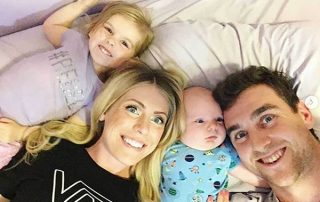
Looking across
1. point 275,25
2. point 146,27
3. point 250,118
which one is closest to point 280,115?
point 250,118

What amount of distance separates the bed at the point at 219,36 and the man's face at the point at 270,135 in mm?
113

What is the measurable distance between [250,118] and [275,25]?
334 mm


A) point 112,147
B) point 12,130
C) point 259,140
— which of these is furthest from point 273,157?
point 12,130

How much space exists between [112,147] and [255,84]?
425mm

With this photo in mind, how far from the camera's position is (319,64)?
1.55 m

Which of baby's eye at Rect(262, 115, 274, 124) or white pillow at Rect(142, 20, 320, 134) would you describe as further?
white pillow at Rect(142, 20, 320, 134)

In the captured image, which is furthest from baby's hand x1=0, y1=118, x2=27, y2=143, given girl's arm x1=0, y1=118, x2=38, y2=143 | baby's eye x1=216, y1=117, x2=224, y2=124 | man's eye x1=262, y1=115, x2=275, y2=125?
man's eye x1=262, y1=115, x2=275, y2=125

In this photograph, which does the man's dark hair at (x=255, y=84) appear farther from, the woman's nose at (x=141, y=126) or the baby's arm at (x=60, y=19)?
the baby's arm at (x=60, y=19)

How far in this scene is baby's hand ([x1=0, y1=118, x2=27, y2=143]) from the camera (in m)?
1.48

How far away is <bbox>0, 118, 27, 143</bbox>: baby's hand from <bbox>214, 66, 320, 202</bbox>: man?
544 millimetres

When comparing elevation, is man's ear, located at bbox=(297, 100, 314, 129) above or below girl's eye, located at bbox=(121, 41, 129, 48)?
below

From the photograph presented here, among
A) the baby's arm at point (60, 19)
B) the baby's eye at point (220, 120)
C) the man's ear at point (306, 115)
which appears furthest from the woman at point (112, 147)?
the man's ear at point (306, 115)

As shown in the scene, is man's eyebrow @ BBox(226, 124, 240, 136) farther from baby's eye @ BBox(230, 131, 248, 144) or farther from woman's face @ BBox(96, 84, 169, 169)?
woman's face @ BBox(96, 84, 169, 169)

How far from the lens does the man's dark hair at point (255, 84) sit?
151cm
